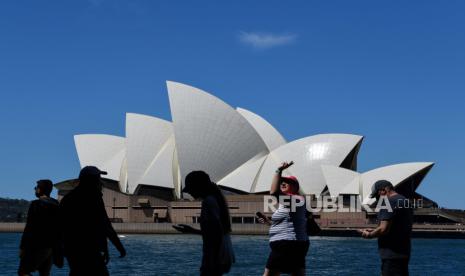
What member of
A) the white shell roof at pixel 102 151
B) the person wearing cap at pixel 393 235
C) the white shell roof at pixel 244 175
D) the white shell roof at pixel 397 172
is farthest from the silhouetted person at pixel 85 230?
the white shell roof at pixel 102 151

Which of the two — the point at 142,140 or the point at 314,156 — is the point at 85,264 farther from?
the point at 142,140

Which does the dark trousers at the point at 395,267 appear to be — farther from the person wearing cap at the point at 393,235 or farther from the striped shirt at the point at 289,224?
the striped shirt at the point at 289,224

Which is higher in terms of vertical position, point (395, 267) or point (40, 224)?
point (40, 224)

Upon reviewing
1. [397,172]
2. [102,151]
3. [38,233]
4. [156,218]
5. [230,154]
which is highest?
[102,151]

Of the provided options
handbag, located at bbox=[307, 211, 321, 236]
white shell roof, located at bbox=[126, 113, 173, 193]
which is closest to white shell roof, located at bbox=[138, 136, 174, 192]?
white shell roof, located at bbox=[126, 113, 173, 193]

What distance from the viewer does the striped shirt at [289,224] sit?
6496 millimetres

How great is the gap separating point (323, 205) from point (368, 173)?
15.2 feet

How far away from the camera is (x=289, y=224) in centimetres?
652

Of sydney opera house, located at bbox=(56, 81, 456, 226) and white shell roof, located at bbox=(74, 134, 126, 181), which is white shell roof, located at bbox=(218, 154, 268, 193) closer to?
sydney opera house, located at bbox=(56, 81, 456, 226)

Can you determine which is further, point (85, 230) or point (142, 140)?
point (142, 140)

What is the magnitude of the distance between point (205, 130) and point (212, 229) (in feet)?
177

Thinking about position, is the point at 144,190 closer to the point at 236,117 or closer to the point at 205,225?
the point at 236,117

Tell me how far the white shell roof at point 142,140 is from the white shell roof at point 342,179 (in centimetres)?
1434

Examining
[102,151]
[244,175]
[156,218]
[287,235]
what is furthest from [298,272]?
[102,151]
